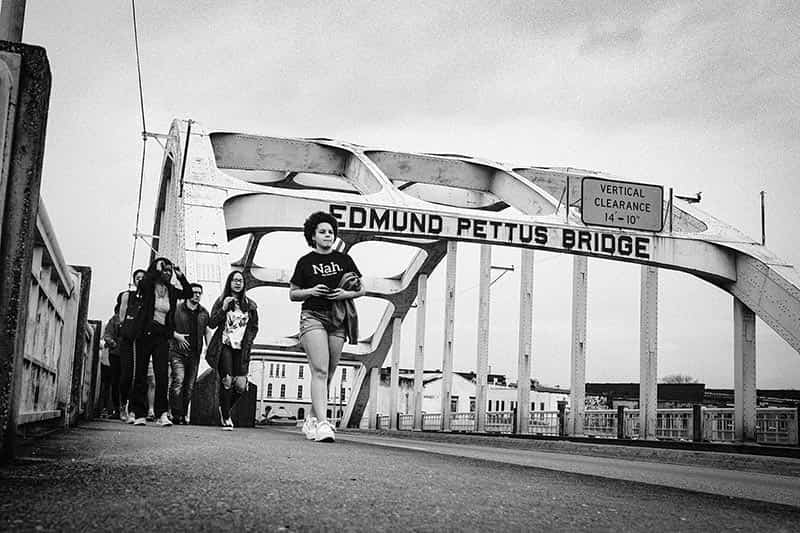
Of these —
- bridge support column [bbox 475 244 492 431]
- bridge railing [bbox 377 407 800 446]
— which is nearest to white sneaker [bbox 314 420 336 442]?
bridge railing [bbox 377 407 800 446]

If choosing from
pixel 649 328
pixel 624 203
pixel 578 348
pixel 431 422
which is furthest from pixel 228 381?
pixel 431 422

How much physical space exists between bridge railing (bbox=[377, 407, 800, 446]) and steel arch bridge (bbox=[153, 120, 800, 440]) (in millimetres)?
297

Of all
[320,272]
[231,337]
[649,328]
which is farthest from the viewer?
[649,328]

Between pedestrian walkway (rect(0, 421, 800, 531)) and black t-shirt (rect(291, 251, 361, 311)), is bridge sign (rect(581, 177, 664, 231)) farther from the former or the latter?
pedestrian walkway (rect(0, 421, 800, 531))

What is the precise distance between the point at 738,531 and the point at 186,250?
41.4ft

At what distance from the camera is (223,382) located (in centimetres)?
1076

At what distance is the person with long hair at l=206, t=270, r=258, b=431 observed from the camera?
1026cm

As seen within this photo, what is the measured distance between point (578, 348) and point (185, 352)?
12.2 m

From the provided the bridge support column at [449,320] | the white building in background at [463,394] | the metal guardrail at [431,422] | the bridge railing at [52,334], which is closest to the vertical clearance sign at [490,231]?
the bridge railing at [52,334]

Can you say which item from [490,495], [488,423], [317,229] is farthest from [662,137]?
[490,495]

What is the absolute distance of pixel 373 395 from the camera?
40062mm

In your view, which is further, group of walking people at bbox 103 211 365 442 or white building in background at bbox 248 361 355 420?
white building in background at bbox 248 361 355 420

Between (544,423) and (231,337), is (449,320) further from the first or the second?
(231,337)

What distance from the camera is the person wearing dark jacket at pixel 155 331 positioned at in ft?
31.3
